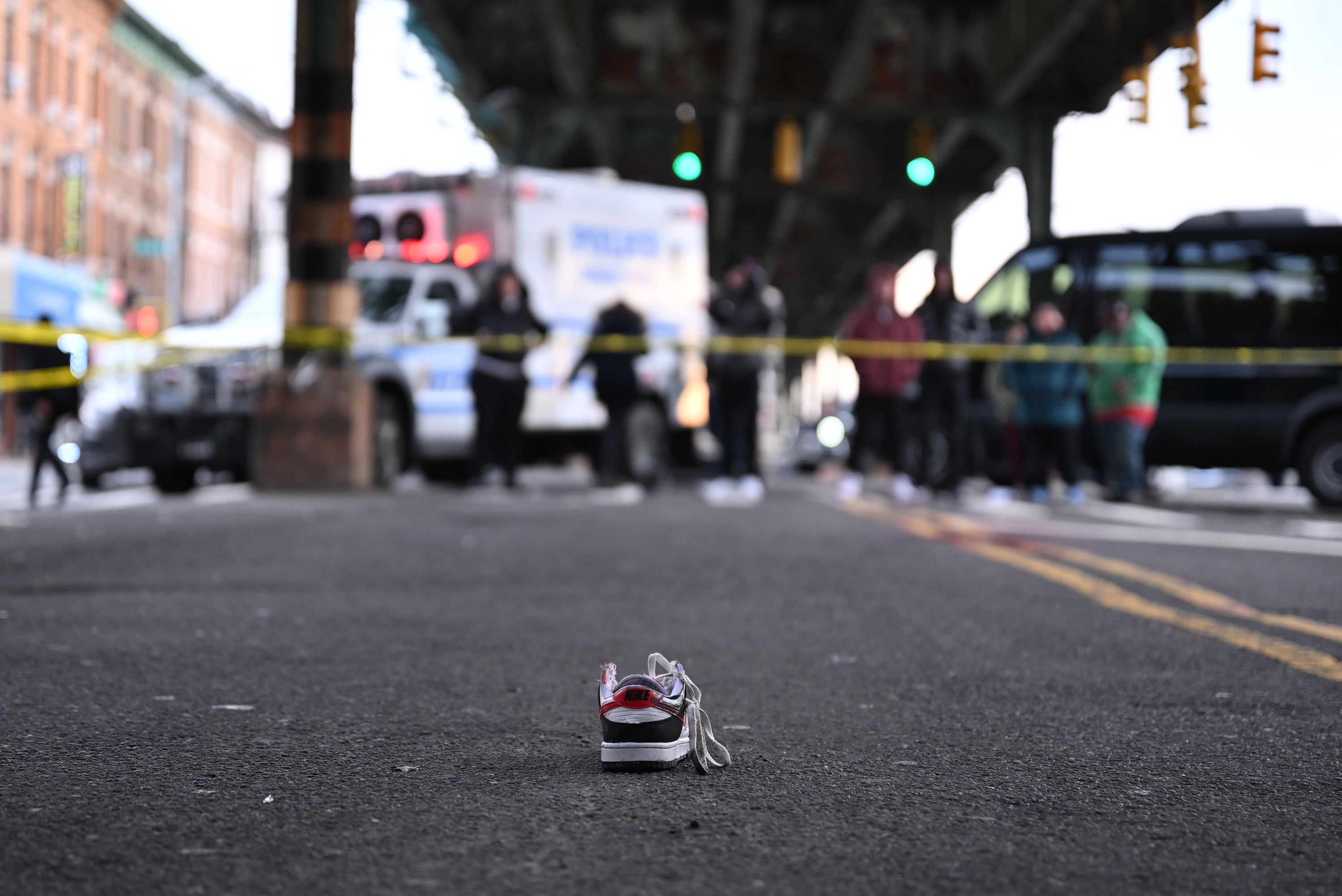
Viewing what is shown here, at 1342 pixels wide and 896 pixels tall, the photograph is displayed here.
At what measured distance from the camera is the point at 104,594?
21.7 feet

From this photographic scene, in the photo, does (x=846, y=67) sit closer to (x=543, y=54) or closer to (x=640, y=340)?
(x=543, y=54)

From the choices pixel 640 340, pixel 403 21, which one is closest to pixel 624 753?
pixel 640 340

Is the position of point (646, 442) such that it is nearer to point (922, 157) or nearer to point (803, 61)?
point (922, 157)

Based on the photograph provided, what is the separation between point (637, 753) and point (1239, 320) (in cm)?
1271

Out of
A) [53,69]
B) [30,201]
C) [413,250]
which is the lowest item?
[413,250]

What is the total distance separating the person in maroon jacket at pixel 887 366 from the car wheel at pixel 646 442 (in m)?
2.50

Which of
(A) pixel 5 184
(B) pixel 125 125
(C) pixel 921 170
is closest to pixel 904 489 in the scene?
(C) pixel 921 170

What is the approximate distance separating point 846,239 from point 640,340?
26.7 meters

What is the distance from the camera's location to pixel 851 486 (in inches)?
624

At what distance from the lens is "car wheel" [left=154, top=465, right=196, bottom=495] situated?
15.6 meters

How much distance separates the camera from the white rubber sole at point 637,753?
349 cm

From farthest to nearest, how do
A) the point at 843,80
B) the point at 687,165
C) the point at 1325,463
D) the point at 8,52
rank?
the point at 8,52 < the point at 843,80 < the point at 687,165 < the point at 1325,463

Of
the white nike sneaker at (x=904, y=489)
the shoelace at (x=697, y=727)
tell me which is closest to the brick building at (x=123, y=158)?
the white nike sneaker at (x=904, y=489)

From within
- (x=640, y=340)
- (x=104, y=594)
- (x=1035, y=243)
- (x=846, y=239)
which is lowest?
(x=104, y=594)
